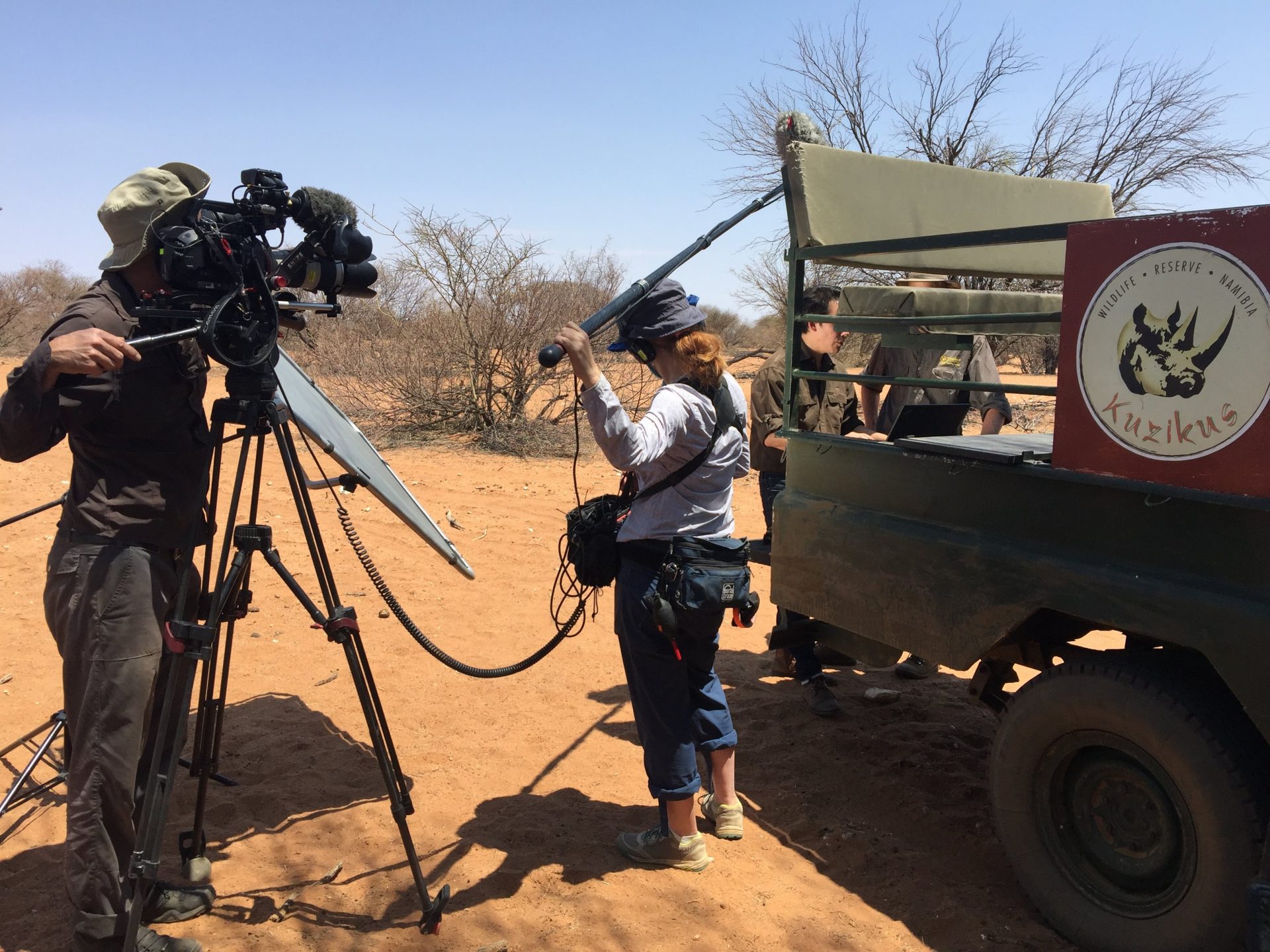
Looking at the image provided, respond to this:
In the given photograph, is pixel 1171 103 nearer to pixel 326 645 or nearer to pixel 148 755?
pixel 326 645

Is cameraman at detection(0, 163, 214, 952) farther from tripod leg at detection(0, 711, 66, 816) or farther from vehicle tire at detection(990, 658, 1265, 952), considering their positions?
vehicle tire at detection(990, 658, 1265, 952)

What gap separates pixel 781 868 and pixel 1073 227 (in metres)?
2.35

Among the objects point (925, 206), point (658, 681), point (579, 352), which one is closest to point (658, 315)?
point (579, 352)

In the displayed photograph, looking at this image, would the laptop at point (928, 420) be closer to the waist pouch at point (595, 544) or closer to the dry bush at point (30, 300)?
the waist pouch at point (595, 544)

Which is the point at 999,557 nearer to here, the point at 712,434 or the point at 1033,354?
the point at 712,434

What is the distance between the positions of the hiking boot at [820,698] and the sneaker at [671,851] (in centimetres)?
152

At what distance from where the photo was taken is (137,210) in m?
2.80

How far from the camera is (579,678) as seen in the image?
17.6ft

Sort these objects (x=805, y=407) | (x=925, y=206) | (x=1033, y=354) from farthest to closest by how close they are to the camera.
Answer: (x=1033, y=354), (x=805, y=407), (x=925, y=206)

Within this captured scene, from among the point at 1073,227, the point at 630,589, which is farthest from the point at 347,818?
the point at 1073,227

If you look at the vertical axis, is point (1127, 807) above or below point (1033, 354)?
below

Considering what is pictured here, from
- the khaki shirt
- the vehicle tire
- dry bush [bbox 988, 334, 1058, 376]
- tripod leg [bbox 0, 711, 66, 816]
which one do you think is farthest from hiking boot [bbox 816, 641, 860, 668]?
dry bush [bbox 988, 334, 1058, 376]

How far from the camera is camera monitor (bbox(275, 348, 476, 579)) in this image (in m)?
3.06

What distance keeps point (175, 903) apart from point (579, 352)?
2.17m
